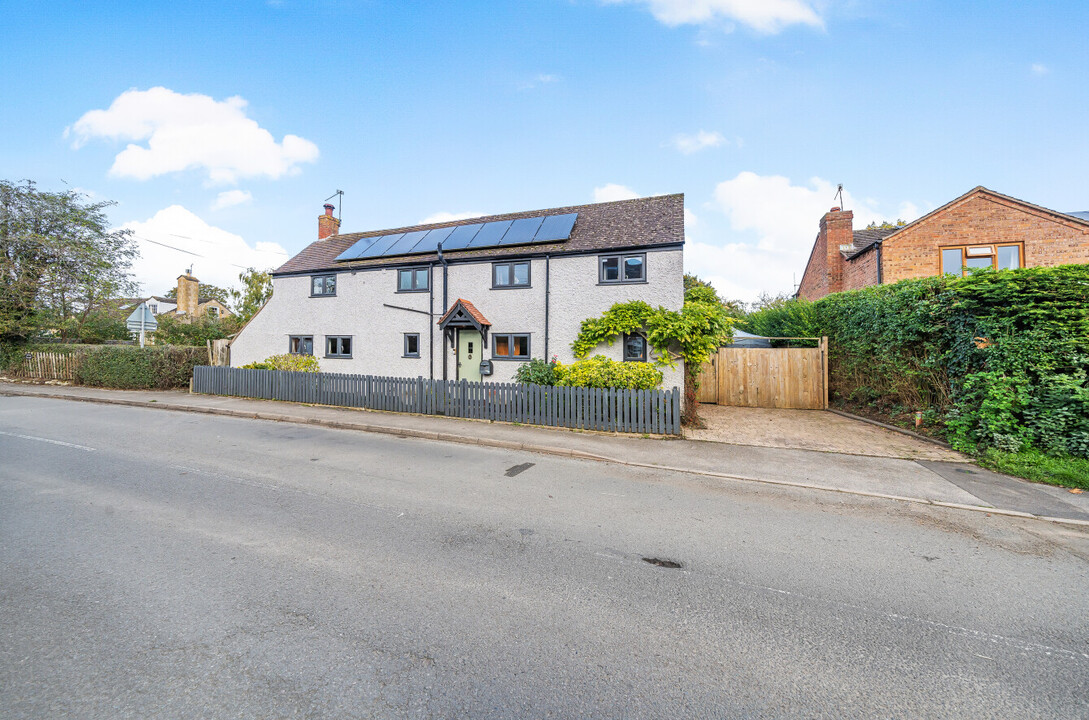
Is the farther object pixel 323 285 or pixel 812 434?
pixel 323 285

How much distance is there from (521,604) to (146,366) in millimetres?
21761

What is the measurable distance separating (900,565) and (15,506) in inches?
406

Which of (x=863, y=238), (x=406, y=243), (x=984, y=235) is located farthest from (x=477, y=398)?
(x=863, y=238)

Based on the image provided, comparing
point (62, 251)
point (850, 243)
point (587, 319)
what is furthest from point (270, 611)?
point (62, 251)

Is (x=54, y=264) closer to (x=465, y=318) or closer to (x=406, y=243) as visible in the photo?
(x=406, y=243)

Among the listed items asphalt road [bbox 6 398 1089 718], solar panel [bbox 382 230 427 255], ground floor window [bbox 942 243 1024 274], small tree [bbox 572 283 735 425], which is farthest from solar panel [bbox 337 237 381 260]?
ground floor window [bbox 942 243 1024 274]

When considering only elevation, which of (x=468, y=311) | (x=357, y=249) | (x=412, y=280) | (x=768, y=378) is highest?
(x=357, y=249)

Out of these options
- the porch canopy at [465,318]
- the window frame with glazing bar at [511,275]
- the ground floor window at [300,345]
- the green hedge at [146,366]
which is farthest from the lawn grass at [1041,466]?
the green hedge at [146,366]

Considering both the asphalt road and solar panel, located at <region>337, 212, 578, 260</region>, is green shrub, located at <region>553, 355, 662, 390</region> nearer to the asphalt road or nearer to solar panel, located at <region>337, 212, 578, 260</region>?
the asphalt road

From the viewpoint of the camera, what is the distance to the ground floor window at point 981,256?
16172 millimetres

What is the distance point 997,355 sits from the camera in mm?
7621

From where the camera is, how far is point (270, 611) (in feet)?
11.0

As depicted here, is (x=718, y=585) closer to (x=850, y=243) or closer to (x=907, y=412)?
(x=907, y=412)

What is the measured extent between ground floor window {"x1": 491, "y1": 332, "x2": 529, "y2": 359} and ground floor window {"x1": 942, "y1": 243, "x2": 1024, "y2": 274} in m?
16.6
